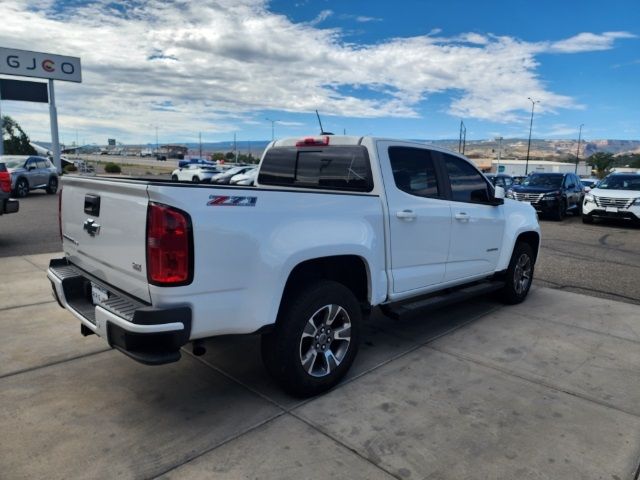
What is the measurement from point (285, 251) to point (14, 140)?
200 feet

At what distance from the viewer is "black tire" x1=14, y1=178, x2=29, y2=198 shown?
18188 millimetres

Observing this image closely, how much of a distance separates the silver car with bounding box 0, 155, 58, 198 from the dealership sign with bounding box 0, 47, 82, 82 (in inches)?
718

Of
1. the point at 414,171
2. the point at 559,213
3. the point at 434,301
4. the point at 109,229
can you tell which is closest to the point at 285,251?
the point at 109,229

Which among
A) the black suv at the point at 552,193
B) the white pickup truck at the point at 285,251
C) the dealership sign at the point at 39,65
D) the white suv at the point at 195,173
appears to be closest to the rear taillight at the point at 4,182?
the white pickup truck at the point at 285,251

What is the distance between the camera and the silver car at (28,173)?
59.6ft

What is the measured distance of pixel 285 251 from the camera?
310cm

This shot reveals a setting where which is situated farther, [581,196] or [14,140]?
[14,140]

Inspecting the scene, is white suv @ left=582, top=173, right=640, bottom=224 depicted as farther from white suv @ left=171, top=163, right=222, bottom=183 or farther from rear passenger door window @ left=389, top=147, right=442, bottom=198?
white suv @ left=171, top=163, right=222, bottom=183

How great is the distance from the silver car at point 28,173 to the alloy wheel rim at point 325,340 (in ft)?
59.9

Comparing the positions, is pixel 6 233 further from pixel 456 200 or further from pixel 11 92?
pixel 11 92

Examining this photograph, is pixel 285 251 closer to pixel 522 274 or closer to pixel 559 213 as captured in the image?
pixel 522 274

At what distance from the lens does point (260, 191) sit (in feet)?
9.84

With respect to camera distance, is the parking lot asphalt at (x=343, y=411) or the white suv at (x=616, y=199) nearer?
the parking lot asphalt at (x=343, y=411)

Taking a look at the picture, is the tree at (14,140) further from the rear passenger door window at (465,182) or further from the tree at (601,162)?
the tree at (601,162)
